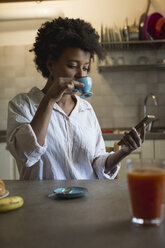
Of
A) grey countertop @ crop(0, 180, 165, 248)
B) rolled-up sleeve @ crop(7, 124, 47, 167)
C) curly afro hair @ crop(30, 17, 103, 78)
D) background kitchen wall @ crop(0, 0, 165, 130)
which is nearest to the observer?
grey countertop @ crop(0, 180, 165, 248)

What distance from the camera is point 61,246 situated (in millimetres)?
597

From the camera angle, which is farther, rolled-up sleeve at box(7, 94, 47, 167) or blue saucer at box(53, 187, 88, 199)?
rolled-up sleeve at box(7, 94, 47, 167)

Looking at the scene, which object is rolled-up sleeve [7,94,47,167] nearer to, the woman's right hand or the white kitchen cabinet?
the woman's right hand

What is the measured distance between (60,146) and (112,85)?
6.82ft

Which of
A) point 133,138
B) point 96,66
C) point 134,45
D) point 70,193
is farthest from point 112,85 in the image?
point 70,193

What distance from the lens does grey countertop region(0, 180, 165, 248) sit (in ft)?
2.01

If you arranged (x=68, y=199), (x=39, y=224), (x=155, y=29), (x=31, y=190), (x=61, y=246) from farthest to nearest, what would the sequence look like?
(x=155, y=29)
(x=31, y=190)
(x=68, y=199)
(x=39, y=224)
(x=61, y=246)

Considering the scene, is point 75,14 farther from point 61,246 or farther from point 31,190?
point 61,246

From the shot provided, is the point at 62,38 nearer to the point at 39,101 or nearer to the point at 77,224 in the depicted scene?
the point at 39,101

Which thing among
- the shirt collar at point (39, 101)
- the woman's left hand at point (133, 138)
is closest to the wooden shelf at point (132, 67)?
the shirt collar at point (39, 101)

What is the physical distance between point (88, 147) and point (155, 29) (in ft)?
6.96

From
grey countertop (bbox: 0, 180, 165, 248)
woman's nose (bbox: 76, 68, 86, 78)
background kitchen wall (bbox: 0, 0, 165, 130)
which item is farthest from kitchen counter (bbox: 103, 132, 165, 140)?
grey countertop (bbox: 0, 180, 165, 248)

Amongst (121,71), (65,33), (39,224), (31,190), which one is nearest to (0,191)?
(31,190)

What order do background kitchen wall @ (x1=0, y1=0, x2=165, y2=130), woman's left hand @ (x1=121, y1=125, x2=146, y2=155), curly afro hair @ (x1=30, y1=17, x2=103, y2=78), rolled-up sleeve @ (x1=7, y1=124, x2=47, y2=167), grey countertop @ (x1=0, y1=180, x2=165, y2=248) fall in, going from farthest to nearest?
1. background kitchen wall @ (x1=0, y1=0, x2=165, y2=130)
2. curly afro hair @ (x1=30, y1=17, x2=103, y2=78)
3. woman's left hand @ (x1=121, y1=125, x2=146, y2=155)
4. rolled-up sleeve @ (x1=7, y1=124, x2=47, y2=167)
5. grey countertop @ (x1=0, y1=180, x2=165, y2=248)
